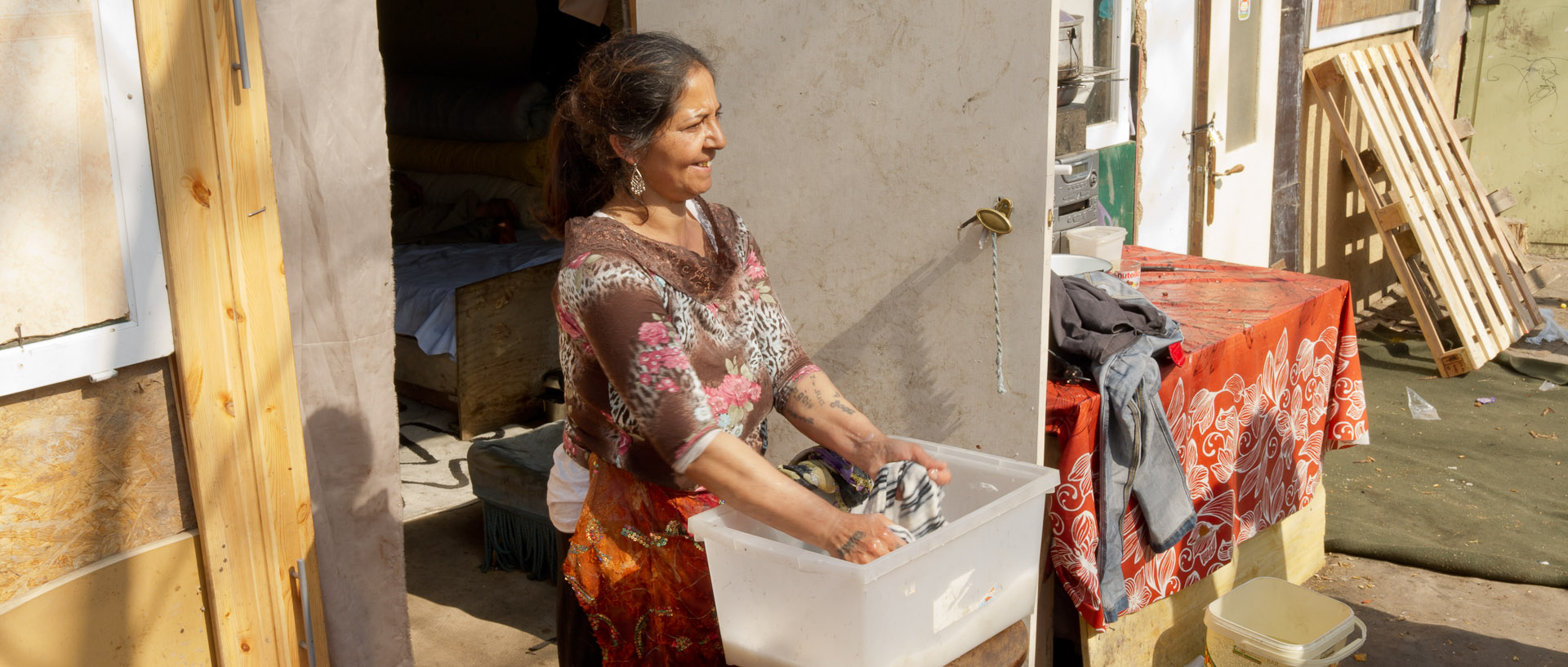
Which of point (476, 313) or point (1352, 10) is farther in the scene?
point (1352, 10)

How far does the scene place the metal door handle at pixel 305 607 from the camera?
228 centimetres

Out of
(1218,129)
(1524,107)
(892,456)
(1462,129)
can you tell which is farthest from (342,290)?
(1524,107)

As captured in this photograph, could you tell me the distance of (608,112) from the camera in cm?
207

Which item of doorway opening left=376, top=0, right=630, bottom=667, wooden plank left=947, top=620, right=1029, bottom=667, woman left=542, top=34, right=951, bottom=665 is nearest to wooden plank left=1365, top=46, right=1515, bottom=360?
doorway opening left=376, top=0, right=630, bottom=667

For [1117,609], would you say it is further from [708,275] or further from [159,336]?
[159,336]

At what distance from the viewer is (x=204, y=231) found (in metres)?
2.03

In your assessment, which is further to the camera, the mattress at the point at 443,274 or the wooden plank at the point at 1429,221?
the wooden plank at the point at 1429,221

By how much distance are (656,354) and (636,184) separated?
0.39m

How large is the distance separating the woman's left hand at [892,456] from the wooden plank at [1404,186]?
5.06 m

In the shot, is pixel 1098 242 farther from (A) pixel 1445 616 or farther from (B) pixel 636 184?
(B) pixel 636 184

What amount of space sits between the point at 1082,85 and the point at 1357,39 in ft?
11.3

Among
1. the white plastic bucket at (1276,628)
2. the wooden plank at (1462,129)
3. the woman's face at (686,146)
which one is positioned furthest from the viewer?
the wooden plank at (1462,129)

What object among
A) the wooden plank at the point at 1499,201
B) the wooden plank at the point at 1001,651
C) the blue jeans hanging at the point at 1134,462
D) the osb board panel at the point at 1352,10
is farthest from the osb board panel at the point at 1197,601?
the wooden plank at the point at 1499,201

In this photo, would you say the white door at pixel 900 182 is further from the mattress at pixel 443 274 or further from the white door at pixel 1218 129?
the white door at pixel 1218 129
